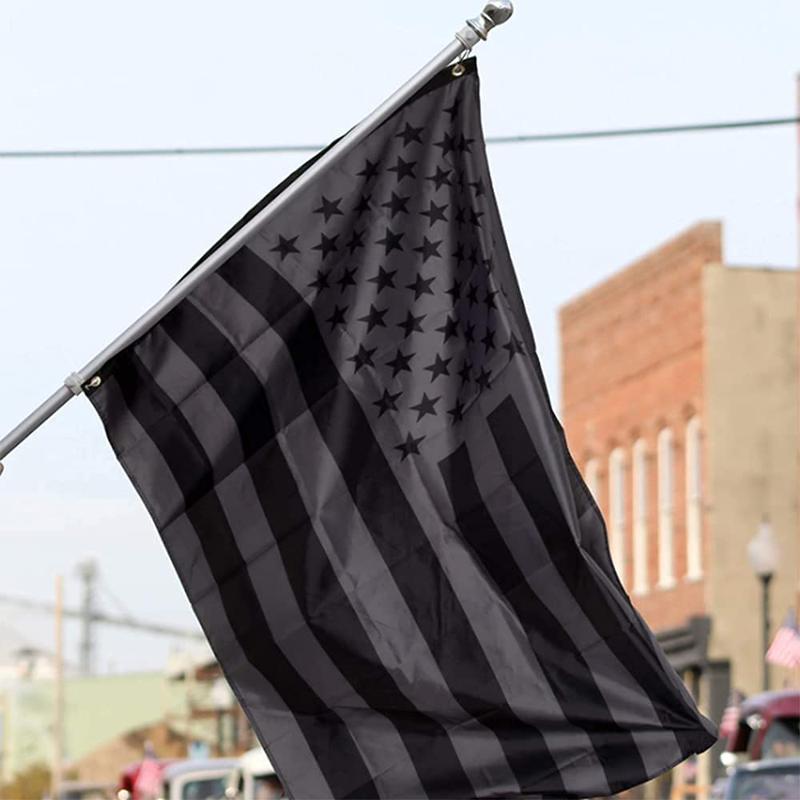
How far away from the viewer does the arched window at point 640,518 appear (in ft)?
158

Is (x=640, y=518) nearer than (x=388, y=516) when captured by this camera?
No

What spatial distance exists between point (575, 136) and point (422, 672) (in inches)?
479

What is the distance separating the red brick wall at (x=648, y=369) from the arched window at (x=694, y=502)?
186 mm

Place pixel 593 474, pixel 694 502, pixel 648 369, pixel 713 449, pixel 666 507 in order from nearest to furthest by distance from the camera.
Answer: pixel 713 449 < pixel 694 502 < pixel 666 507 < pixel 648 369 < pixel 593 474

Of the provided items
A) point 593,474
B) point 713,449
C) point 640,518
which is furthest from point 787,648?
point 593,474

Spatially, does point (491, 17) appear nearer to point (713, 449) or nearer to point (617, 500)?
point (713, 449)

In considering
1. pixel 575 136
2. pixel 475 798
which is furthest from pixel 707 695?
A: pixel 475 798

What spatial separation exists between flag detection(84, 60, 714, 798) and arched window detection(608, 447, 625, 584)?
1678 inches

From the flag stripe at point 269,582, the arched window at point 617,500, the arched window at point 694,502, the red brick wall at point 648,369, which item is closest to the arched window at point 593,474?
the red brick wall at point 648,369

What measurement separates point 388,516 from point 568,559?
0.53 m

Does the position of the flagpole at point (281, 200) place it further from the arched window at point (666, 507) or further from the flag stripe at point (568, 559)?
the arched window at point (666, 507)

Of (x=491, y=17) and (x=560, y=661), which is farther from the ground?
(x=491, y=17)

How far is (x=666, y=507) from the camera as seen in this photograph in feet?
154

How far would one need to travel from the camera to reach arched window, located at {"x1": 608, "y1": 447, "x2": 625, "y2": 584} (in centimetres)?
4969
